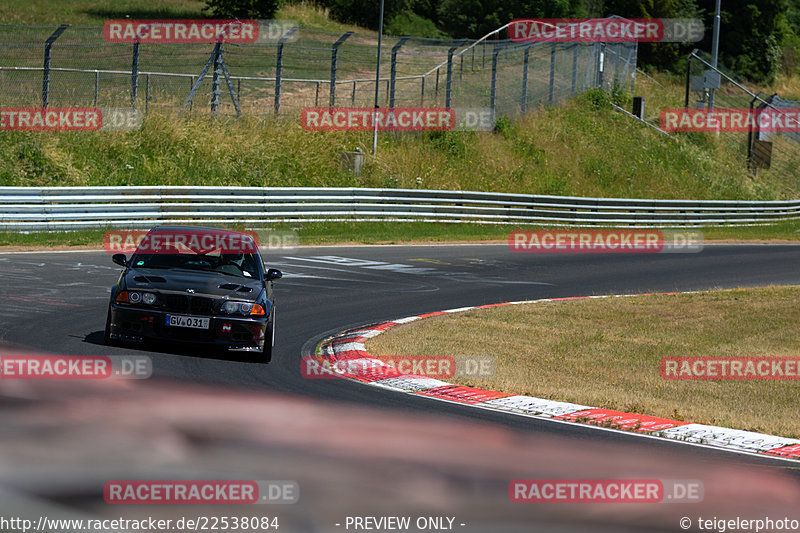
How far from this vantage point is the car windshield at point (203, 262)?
11039 mm

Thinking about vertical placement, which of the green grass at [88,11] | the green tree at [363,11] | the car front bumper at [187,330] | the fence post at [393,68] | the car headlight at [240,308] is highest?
the green tree at [363,11]

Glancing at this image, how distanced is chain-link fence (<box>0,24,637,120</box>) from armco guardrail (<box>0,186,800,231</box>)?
4127mm

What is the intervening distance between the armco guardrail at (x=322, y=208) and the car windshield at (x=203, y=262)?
34.4ft

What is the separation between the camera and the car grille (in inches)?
404

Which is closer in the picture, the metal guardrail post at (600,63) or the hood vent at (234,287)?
the hood vent at (234,287)

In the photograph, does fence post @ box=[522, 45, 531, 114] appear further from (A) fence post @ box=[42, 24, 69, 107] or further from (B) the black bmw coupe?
(B) the black bmw coupe

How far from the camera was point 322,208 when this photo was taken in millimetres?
25672

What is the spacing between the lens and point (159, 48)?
174 feet

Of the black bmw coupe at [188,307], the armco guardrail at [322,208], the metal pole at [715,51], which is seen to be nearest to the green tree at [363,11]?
the metal pole at [715,51]

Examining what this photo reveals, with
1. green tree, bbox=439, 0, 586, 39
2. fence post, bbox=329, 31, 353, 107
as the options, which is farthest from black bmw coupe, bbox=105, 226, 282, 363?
green tree, bbox=439, 0, 586, 39

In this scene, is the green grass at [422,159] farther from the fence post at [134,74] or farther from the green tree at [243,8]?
the green tree at [243,8]

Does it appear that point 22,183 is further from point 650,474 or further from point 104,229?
point 650,474

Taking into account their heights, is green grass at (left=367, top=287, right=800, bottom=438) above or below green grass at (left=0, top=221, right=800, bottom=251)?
below

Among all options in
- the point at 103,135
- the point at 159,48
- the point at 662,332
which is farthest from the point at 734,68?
the point at 662,332
